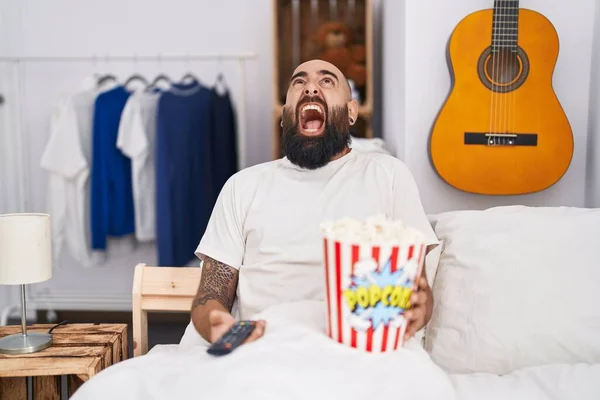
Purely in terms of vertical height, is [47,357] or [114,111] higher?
[114,111]

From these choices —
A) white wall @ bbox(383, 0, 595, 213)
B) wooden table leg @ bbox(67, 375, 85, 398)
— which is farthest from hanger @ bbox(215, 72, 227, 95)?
wooden table leg @ bbox(67, 375, 85, 398)

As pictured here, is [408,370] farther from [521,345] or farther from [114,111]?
[114,111]

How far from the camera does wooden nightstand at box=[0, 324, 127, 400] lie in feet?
4.62

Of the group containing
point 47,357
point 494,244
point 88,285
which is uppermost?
point 494,244

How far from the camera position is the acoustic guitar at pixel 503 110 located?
1.92 m

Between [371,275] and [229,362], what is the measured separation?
0.96 feet

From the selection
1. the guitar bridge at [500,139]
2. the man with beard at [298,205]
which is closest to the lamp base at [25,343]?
the man with beard at [298,205]

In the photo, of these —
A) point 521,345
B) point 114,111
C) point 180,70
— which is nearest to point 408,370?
point 521,345

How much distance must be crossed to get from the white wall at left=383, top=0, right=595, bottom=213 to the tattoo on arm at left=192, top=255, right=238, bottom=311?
806 millimetres

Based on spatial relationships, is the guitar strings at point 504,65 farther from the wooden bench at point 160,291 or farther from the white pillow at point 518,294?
the wooden bench at point 160,291

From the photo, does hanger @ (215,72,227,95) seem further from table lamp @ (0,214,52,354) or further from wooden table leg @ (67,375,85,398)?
wooden table leg @ (67,375,85,398)

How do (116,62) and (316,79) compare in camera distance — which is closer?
(316,79)

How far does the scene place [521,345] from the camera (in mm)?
1374

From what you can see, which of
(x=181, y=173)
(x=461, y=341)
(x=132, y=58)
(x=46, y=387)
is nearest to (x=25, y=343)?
(x=46, y=387)
